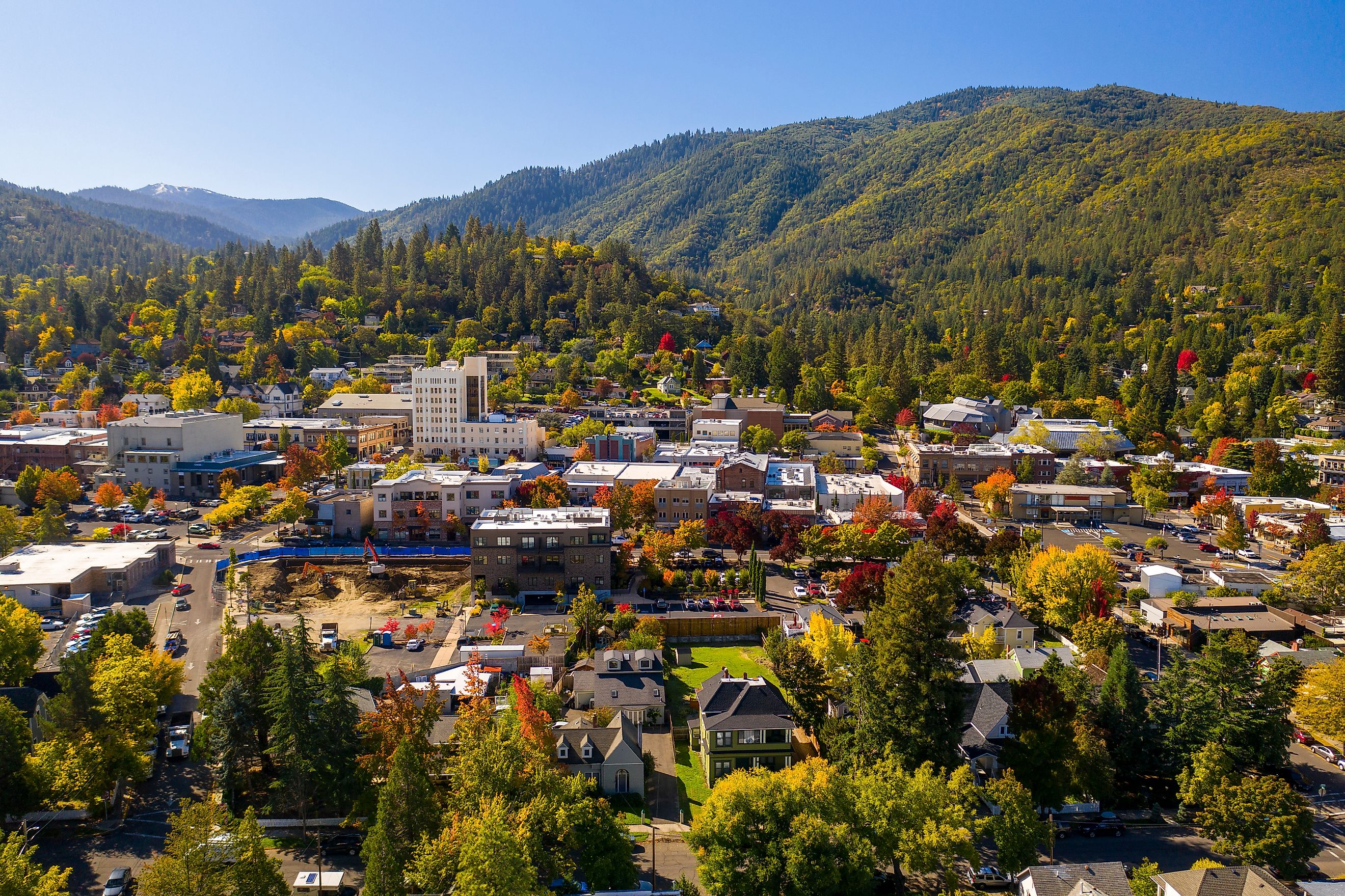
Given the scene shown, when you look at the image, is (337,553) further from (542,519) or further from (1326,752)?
(1326,752)

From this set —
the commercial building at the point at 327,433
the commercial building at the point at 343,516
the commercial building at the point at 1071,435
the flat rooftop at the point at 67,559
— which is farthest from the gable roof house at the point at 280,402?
the commercial building at the point at 1071,435

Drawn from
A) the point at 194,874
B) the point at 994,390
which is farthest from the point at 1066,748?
the point at 994,390

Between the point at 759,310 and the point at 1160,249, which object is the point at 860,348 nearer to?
the point at 759,310

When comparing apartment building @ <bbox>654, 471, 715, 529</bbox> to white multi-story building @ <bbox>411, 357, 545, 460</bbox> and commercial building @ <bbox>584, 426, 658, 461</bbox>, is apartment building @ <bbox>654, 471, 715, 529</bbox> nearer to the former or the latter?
commercial building @ <bbox>584, 426, 658, 461</bbox>

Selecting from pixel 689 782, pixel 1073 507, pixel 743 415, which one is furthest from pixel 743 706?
pixel 743 415

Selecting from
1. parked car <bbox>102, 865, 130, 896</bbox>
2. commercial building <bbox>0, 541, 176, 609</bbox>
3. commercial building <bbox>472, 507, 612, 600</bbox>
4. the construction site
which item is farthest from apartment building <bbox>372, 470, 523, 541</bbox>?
parked car <bbox>102, 865, 130, 896</bbox>

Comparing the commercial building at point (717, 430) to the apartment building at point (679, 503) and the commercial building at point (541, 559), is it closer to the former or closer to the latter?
the apartment building at point (679, 503)

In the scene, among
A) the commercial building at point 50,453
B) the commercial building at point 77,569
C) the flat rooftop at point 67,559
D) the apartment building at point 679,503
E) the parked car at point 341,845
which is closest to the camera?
the parked car at point 341,845

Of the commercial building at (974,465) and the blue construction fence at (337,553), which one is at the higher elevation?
the commercial building at (974,465)
